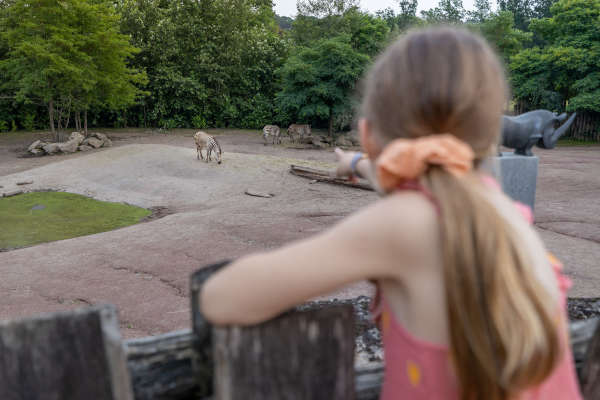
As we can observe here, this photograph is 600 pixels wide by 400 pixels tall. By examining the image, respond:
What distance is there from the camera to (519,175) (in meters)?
3.97

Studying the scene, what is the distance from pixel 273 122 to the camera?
24.9m

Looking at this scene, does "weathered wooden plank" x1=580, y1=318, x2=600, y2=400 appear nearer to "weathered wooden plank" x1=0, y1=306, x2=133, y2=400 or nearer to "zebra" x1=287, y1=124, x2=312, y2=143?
"weathered wooden plank" x1=0, y1=306, x2=133, y2=400

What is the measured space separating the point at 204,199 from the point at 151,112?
1524cm

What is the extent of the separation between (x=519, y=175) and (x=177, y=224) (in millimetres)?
4832

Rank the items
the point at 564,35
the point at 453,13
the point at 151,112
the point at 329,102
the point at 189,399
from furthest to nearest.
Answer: the point at 453,13
the point at 151,112
the point at 564,35
the point at 329,102
the point at 189,399

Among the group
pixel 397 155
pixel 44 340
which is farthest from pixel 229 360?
pixel 397 155

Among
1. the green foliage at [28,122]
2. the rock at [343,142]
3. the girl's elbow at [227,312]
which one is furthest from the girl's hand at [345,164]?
the green foliage at [28,122]

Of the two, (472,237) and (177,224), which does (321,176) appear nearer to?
(177,224)

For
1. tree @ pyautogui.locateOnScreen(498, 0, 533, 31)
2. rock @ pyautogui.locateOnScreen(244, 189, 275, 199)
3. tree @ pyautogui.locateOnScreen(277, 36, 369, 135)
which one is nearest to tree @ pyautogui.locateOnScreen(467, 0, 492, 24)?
tree @ pyautogui.locateOnScreen(498, 0, 533, 31)

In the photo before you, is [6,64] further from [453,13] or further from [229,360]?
[453,13]

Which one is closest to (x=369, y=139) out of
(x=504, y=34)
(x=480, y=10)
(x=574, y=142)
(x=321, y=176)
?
(x=321, y=176)

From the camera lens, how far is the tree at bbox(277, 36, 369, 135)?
18578 millimetres

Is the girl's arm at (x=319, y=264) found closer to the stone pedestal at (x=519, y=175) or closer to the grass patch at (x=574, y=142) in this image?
the stone pedestal at (x=519, y=175)

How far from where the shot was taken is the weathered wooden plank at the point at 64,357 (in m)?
0.88
